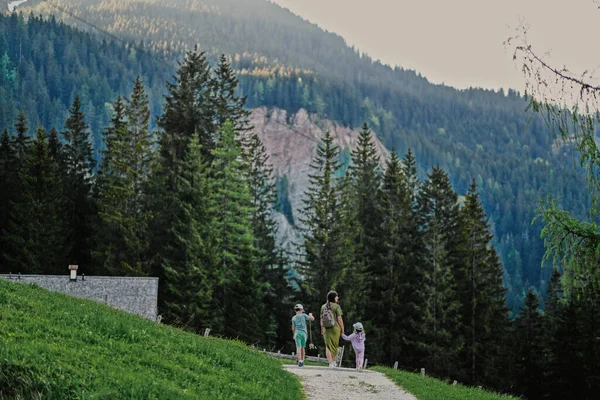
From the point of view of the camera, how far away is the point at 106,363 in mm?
10523

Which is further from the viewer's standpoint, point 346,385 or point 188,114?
point 188,114

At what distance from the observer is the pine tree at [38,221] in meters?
49.1

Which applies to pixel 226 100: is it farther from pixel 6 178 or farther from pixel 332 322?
pixel 332 322

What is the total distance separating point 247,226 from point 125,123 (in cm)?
1398

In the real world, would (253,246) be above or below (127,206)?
below

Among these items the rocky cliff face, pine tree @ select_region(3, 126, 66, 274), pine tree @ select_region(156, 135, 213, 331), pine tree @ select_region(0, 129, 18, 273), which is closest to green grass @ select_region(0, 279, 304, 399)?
pine tree @ select_region(156, 135, 213, 331)

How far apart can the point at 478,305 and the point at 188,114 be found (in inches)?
1149

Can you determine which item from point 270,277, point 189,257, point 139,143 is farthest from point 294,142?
point 189,257

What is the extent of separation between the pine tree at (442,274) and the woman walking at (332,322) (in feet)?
95.3

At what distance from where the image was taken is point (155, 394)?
952cm

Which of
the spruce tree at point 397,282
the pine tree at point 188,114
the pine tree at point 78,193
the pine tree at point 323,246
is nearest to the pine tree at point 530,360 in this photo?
the spruce tree at point 397,282

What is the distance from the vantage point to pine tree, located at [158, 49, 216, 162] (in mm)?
52188

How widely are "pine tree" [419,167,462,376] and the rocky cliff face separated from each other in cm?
9301

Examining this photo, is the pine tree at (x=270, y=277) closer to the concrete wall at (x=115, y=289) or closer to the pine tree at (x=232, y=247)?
the pine tree at (x=232, y=247)
